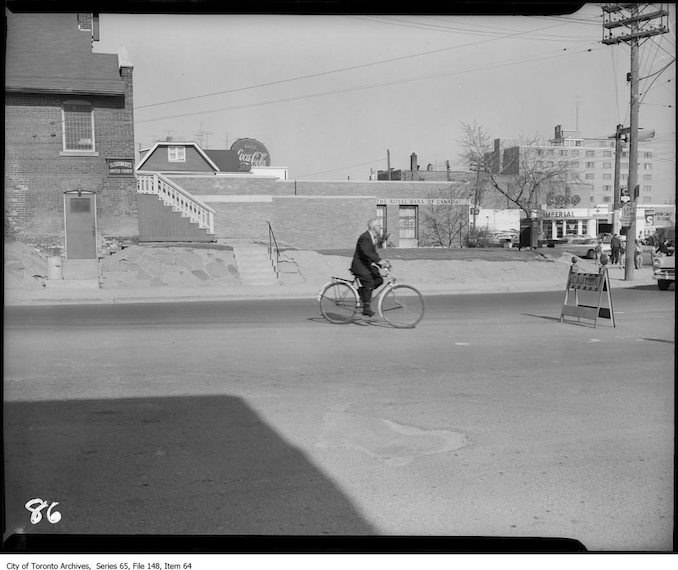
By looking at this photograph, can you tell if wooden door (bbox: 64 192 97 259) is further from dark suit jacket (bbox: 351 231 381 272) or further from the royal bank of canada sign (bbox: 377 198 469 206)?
the royal bank of canada sign (bbox: 377 198 469 206)

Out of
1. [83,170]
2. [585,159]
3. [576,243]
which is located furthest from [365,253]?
[585,159]

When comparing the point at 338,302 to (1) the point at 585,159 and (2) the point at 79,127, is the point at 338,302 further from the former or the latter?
(1) the point at 585,159

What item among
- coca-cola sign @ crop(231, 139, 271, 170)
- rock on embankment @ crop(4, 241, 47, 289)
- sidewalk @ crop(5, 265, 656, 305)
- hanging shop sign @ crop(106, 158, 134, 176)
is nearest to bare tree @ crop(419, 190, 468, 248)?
coca-cola sign @ crop(231, 139, 271, 170)

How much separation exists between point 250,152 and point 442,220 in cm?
2217

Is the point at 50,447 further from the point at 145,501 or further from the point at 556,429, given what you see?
the point at 556,429

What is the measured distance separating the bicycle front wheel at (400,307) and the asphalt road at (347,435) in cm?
115

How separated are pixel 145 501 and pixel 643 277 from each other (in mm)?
26573

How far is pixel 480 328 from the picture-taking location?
43.1 ft

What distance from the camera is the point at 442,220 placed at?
5406cm

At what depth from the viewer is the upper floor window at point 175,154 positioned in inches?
2023

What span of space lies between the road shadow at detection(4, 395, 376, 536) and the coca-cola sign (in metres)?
61.7

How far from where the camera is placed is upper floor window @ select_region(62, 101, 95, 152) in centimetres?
2417

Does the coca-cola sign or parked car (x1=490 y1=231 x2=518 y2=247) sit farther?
the coca-cola sign
